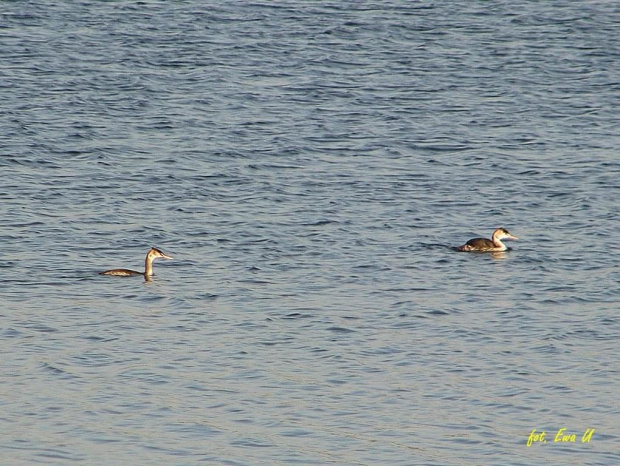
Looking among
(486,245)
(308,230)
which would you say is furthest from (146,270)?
(486,245)

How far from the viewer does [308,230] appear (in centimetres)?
2817

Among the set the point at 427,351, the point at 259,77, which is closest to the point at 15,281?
the point at 427,351

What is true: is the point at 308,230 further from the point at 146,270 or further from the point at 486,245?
the point at 146,270

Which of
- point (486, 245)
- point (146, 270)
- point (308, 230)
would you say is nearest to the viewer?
point (146, 270)

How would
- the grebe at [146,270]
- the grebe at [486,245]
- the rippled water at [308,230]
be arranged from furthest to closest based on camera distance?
the grebe at [486,245] < the grebe at [146,270] < the rippled water at [308,230]

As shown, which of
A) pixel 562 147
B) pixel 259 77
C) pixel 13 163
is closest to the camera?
pixel 13 163

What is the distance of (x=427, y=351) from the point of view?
67.4 ft

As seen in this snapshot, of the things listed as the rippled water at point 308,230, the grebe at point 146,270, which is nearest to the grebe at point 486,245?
the rippled water at point 308,230

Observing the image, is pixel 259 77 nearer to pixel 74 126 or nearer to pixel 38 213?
pixel 74 126

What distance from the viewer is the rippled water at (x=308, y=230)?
17.7 meters

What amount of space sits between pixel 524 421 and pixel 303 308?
593cm

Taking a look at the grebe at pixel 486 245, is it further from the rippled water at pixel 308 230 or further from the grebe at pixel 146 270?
the grebe at pixel 146 270

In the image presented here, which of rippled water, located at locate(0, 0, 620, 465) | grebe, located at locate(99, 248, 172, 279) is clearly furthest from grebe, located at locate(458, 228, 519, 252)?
grebe, located at locate(99, 248, 172, 279)

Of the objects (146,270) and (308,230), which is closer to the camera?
(146,270)
